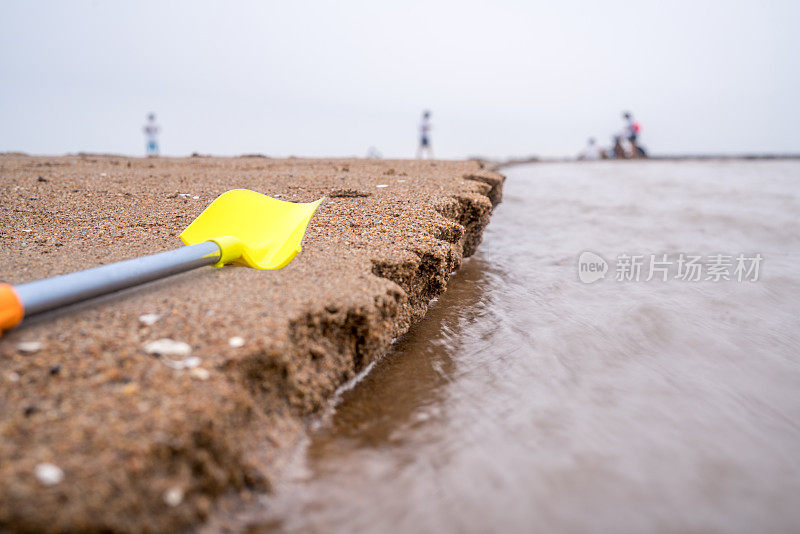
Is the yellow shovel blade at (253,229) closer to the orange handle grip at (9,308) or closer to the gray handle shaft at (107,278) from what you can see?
the gray handle shaft at (107,278)

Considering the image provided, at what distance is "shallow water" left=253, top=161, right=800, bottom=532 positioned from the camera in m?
1.16

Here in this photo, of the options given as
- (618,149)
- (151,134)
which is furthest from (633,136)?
(151,134)

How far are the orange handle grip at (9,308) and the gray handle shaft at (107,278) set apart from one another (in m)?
0.01

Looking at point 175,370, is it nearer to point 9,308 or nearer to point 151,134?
point 9,308

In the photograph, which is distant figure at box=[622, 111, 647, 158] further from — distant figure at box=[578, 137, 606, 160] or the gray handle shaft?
the gray handle shaft

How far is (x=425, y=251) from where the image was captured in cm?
224

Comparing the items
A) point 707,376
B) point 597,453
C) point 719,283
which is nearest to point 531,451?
point 597,453

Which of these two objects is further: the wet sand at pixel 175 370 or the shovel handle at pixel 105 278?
the shovel handle at pixel 105 278

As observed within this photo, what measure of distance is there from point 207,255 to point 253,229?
43 cm

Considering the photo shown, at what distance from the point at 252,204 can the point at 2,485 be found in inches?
64.4

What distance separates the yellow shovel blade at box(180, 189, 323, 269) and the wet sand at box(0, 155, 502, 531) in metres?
0.09

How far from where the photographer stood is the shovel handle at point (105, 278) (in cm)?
136

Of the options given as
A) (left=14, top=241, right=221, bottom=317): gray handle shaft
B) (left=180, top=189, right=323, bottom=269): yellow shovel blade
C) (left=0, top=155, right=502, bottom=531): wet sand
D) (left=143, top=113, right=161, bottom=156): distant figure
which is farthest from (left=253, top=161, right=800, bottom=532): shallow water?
(left=143, top=113, right=161, bottom=156): distant figure

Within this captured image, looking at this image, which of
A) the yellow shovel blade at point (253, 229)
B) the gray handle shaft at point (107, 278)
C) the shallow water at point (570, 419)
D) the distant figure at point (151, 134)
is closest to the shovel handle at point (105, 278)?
the gray handle shaft at point (107, 278)
